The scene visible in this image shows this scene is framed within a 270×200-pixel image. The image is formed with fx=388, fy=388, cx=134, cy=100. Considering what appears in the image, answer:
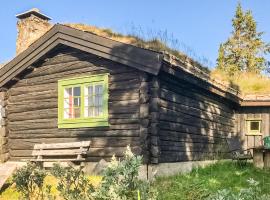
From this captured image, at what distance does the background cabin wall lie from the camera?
14.9 m

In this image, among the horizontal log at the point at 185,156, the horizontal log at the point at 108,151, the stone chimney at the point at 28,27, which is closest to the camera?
the horizontal log at the point at 108,151

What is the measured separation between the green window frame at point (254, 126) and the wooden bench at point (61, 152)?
7.62 meters

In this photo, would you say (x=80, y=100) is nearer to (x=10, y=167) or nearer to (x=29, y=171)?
(x=10, y=167)

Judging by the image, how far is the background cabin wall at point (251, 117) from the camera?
14938mm

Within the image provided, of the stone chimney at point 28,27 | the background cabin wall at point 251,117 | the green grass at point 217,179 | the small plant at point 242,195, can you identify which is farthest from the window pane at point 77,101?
the small plant at point 242,195

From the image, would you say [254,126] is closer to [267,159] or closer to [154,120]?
[267,159]

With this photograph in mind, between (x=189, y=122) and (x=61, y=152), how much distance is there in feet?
12.5

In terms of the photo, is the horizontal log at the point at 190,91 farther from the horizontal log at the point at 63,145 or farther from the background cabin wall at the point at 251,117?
the horizontal log at the point at 63,145

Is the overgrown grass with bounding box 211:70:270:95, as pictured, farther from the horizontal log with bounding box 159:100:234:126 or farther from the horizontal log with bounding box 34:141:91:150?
the horizontal log with bounding box 34:141:91:150

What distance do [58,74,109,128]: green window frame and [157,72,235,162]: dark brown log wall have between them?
5.06 ft

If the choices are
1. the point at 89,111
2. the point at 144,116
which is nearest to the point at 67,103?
the point at 89,111

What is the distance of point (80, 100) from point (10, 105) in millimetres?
2662

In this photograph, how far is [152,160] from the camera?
930 centimetres

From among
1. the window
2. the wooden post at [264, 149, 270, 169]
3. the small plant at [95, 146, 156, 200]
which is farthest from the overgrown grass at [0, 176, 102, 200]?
the window
